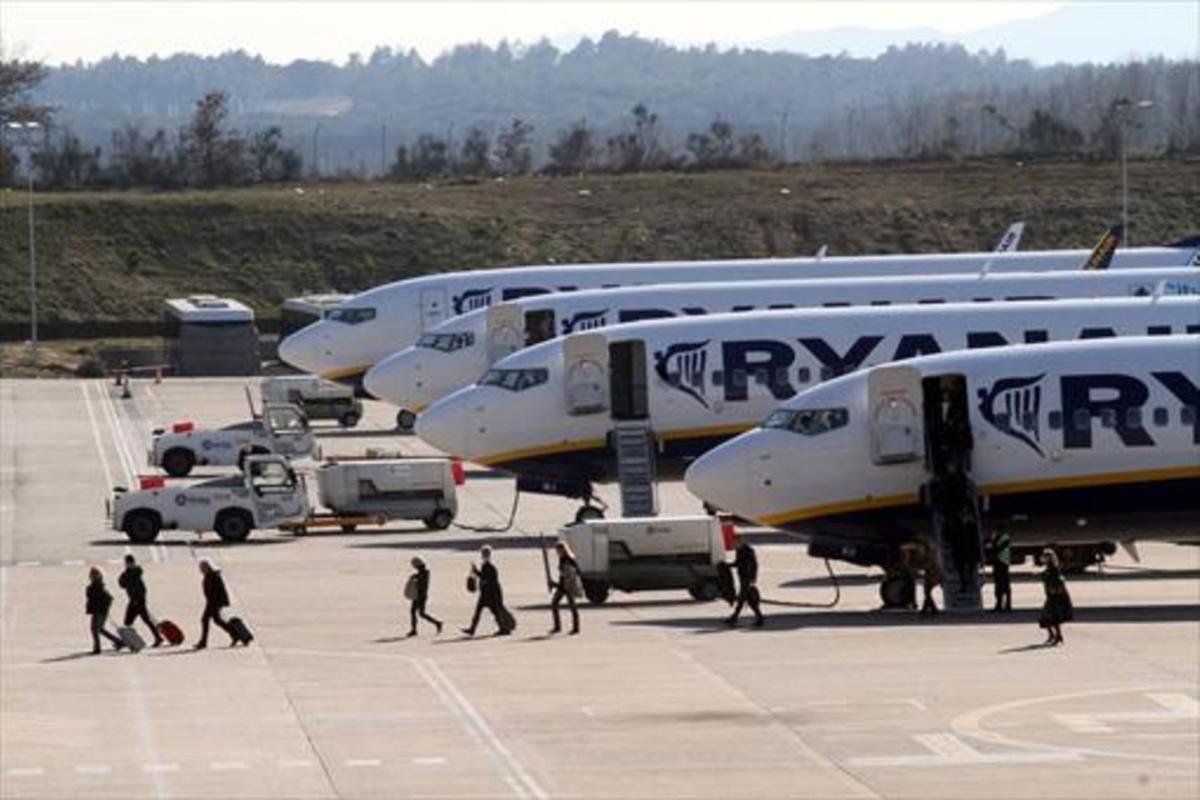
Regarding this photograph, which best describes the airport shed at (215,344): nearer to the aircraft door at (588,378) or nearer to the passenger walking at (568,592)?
the aircraft door at (588,378)

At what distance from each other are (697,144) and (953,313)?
125791 mm

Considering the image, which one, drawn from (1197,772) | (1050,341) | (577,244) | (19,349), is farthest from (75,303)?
(1197,772)

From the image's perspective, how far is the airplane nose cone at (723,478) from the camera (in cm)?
5675

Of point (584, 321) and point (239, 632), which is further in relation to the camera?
point (584, 321)

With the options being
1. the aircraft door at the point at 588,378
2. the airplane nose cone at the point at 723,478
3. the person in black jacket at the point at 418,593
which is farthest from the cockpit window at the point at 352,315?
the person in black jacket at the point at 418,593

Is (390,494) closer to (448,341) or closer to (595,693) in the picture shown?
(448,341)

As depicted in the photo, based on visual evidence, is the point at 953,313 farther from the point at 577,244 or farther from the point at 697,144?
the point at 697,144

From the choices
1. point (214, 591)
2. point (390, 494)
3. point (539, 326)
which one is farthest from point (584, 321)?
point (214, 591)

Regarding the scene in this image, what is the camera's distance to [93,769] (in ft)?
131

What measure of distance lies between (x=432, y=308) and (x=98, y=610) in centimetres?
4236

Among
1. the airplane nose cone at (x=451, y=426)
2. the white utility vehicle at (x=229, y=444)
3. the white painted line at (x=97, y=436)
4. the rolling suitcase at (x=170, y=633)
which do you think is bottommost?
the white painted line at (x=97, y=436)

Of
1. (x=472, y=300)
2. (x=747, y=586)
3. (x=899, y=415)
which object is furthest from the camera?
(x=472, y=300)

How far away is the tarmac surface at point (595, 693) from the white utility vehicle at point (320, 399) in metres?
34.5

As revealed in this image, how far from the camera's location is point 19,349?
13212cm
